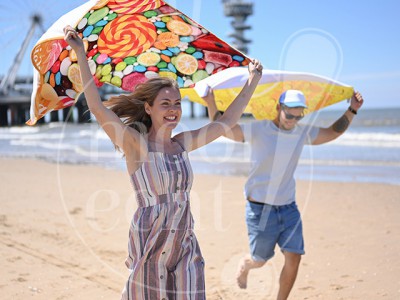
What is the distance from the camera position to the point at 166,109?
268 cm

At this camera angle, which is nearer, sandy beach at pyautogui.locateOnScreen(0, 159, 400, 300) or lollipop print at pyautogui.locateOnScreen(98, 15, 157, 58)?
lollipop print at pyautogui.locateOnScreen(98, 15, 157, 58)

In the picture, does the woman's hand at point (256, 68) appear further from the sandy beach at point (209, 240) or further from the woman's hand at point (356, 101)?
the sandy beach at point (209, 240)

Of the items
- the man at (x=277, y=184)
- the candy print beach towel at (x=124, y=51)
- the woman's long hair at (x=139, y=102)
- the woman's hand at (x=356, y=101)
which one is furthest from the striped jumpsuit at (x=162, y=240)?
the woman's hand at (x=356, y=101)

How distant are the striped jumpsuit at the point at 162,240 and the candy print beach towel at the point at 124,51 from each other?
84cm

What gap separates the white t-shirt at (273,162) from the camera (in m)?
3.88

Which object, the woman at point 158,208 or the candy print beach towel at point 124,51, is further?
the candy print beach towel at point 124,51

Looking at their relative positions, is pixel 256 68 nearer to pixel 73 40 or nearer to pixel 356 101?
pixel 73 40

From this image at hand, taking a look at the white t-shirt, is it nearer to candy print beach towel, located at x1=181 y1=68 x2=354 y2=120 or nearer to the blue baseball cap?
the blue baseball cap

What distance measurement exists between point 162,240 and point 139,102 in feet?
2.67

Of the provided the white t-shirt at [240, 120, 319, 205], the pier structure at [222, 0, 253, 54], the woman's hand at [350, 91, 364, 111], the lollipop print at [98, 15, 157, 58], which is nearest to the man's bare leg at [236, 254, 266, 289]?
the white t-shirt at [240, 120, 319, 205]

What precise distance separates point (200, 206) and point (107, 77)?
18.5 ft

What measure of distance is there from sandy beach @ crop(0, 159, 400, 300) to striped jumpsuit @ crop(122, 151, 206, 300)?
78.2 inches

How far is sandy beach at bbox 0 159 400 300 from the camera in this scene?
4531 millimetres

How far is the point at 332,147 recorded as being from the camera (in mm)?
20281
